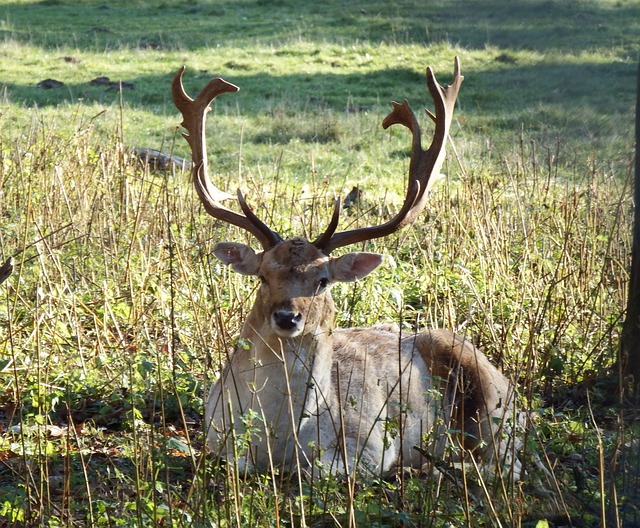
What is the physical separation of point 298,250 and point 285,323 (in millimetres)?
562

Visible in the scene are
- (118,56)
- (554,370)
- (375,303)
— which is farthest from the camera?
(118,56)

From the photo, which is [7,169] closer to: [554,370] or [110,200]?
[110,200]

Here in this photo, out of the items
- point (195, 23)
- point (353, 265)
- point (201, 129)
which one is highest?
point (195, 23)

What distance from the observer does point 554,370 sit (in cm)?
627

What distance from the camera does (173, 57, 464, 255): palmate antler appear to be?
5.70 m

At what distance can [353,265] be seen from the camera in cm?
569

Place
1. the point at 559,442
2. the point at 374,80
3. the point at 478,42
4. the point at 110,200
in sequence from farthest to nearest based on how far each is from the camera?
the point at 374,80 → the point at 110,200 → the point at 559,442 → the point at 478,42

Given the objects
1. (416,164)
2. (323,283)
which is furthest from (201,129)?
(323,283)

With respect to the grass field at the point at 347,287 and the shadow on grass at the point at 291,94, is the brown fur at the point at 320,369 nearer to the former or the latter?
the grass field at the point at 347,287

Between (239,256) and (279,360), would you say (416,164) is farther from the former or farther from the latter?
(279,360)

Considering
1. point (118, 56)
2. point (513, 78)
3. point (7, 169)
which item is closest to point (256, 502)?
point (513, 78)

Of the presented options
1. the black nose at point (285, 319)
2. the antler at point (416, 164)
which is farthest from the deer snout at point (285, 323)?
the antler at point (416, 164)

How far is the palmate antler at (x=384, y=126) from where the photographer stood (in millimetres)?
5698

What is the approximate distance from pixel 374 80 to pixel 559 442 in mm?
14822
